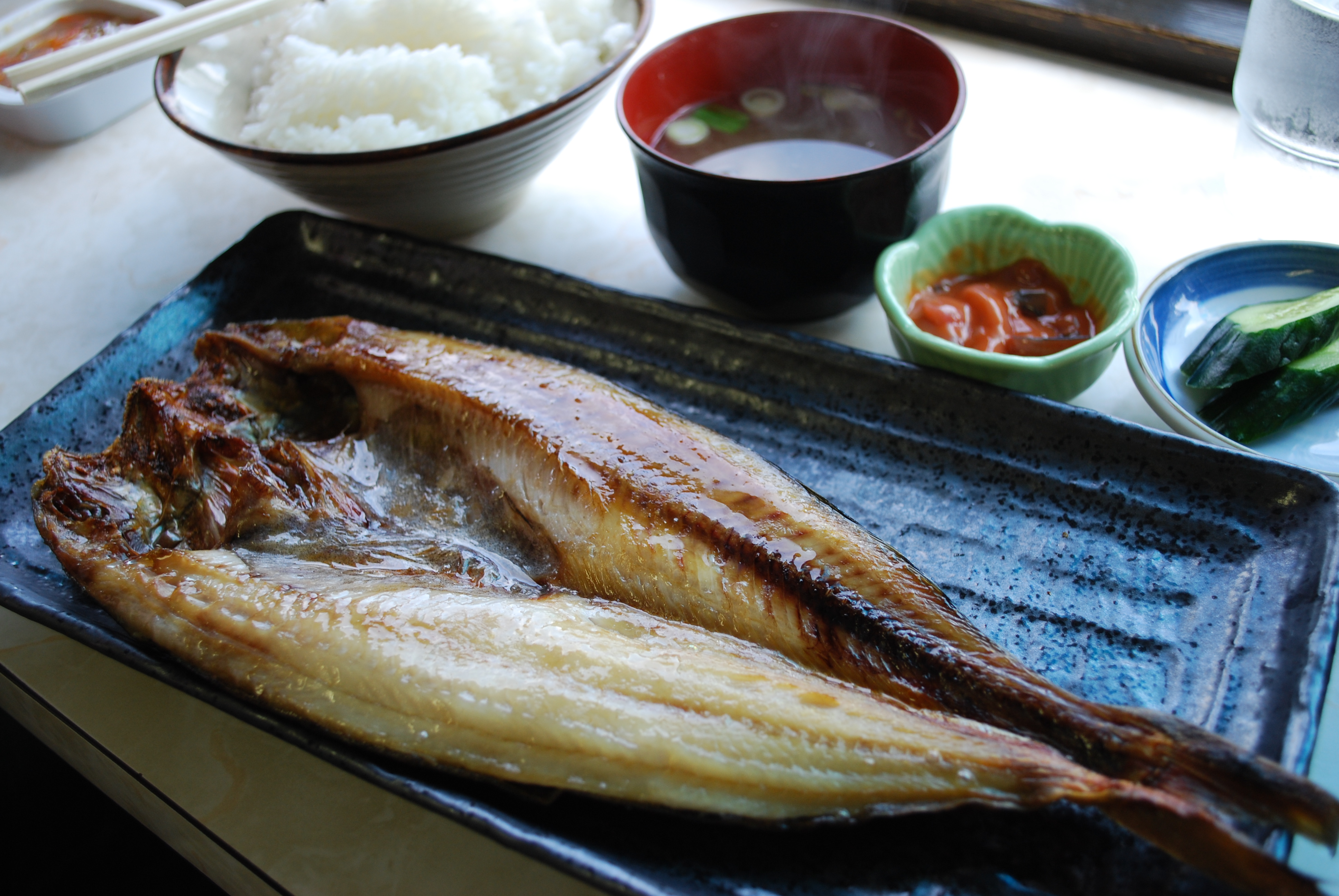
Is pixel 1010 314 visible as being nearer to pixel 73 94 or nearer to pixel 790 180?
pixel 790 180

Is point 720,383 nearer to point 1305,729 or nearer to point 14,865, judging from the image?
point 1305,729

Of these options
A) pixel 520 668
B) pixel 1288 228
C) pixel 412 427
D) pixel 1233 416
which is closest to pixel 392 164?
pixel 412 427

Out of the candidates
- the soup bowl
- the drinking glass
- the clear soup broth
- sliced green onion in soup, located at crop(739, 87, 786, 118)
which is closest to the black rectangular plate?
the soup bowl

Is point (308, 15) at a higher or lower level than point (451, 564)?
higher

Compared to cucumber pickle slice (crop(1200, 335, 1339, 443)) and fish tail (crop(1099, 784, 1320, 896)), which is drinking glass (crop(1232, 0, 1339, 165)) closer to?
cucumber pickle slice (crop(1200, 335, 1339, 443))

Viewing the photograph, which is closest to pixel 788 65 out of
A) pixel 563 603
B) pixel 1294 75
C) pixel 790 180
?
pixel 790 180
